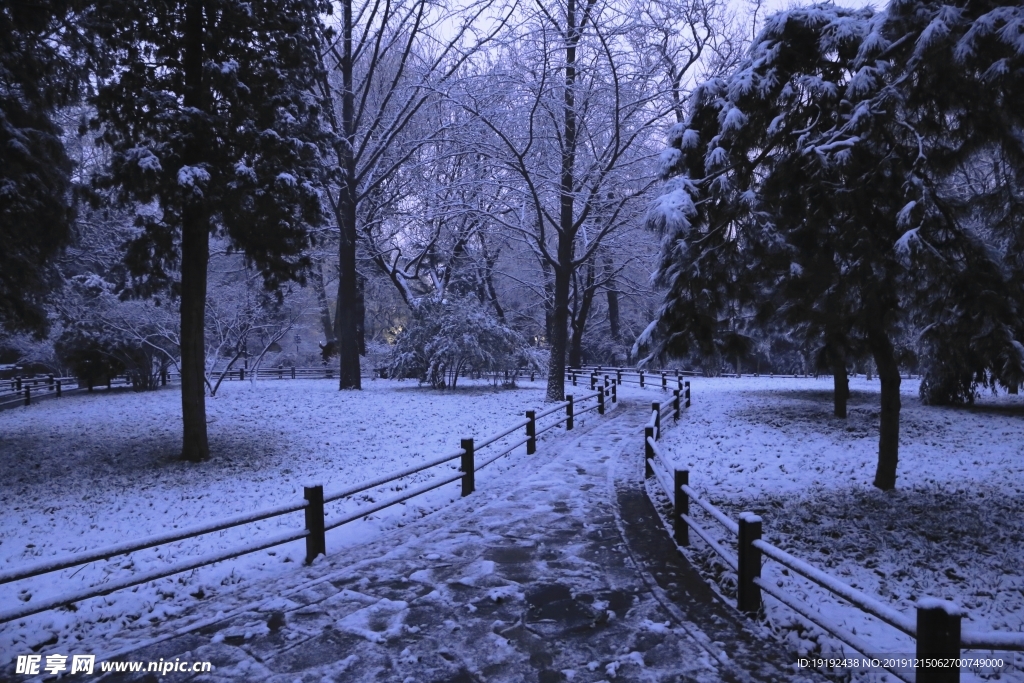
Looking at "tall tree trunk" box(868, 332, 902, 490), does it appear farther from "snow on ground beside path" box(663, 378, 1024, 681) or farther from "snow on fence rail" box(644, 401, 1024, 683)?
"snow on fence rail" box(644, 401, 1024, 683)

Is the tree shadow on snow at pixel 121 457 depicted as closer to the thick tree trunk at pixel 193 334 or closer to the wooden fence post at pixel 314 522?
the thick tree trunk at pixel 193 334

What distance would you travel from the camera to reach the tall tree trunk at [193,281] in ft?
39.2

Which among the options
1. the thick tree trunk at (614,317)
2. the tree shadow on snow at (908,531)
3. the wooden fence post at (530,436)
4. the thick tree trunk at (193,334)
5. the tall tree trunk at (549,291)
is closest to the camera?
the tree shadow on snow at (908,531)

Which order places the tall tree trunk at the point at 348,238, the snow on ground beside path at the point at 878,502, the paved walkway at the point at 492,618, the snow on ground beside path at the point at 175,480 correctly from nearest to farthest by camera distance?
the paved walkway at the point at 492,618 < the snow on ground beside path at the point at 878,502 < the snow on ground beside path at the point at 175,480 < the tall tree trunk at the point at 348,238

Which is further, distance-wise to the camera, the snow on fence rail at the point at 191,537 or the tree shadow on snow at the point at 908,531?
the tree shadow on snow at the point at 908,531

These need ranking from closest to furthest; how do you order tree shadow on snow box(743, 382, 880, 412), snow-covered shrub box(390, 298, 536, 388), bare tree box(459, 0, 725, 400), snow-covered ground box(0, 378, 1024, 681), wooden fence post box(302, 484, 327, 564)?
snow-covered ground box(0, 378, 1024, 681), wooden fence post box(302, 484, 327, 564), bare tree box(459, 0, 725, 400), tree shadow on snow box(743, 382, 880, 412), snow-covered shrub box(390, 298, 536, 388)

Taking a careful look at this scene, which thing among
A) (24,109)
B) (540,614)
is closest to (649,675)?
(540,614)

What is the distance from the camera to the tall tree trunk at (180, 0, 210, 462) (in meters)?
12.0

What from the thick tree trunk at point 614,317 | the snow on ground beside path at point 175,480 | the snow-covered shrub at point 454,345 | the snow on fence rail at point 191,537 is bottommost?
the snow on ground beside path at point 175,480

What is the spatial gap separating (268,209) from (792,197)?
978cm

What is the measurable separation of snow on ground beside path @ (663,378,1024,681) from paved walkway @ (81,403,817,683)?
836 millimetres

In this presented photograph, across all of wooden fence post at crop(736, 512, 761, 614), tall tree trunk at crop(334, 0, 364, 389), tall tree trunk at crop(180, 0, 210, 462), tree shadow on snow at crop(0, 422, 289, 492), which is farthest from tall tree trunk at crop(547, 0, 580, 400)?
wooden fence post at crop(736, 512, 761, 614)

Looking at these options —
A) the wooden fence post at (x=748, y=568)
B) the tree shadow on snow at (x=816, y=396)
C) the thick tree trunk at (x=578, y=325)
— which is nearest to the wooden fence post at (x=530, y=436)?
the wooden fence post at (x=748, y=568)

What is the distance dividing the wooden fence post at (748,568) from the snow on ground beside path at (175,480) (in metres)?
4.68
